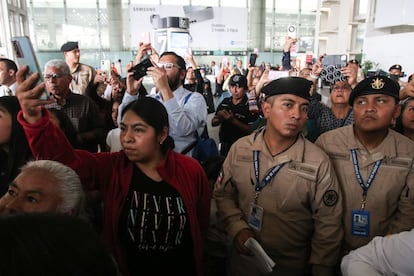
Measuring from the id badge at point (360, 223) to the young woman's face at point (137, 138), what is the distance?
102 centimetres

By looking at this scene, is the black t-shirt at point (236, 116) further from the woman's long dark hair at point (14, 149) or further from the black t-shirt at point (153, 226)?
the woman's long dark hair at point (14, 149)

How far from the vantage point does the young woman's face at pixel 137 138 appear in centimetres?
139

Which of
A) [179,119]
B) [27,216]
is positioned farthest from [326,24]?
[27,216]

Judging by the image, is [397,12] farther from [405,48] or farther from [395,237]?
[395,237]

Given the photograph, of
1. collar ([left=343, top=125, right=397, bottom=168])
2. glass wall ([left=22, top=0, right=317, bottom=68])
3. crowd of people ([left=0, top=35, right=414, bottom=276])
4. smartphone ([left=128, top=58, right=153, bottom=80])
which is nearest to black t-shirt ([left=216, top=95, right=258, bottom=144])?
smartphone ([left=128, top=58, right=153, bottom=80])

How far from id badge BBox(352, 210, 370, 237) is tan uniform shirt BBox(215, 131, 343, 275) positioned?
13 centimetres

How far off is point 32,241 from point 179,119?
5.16 ft

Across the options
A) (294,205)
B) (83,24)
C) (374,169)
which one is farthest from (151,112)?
(83,24)

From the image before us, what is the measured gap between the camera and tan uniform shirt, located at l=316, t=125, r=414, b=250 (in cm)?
145

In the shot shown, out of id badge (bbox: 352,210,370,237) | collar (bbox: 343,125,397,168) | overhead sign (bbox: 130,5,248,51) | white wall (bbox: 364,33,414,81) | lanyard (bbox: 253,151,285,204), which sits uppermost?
overhead sign (bbox: 130,5,248,51)

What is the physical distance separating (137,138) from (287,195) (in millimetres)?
731

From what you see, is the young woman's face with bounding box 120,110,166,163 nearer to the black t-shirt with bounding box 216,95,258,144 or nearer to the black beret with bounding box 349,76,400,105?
the black beret with bounding box 349,76,400,105

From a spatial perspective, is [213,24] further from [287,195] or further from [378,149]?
[287,195]

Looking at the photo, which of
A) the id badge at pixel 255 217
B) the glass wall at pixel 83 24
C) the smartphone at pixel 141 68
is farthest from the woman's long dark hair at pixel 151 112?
the glass wall at pixel 83 24
